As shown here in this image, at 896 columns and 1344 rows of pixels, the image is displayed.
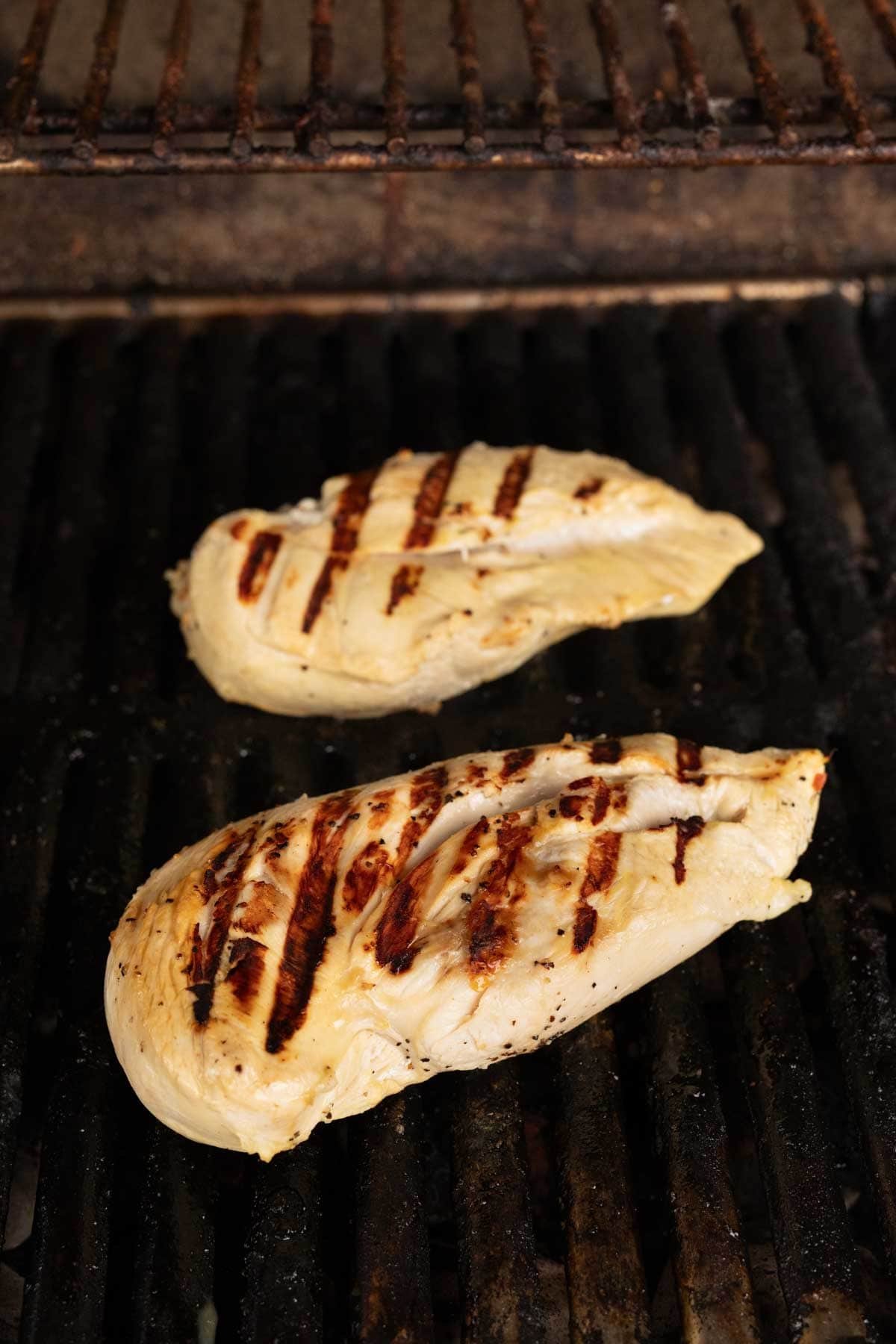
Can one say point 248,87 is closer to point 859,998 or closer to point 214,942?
point 214,942

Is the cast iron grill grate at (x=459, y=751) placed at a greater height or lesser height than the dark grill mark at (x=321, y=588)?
lesser

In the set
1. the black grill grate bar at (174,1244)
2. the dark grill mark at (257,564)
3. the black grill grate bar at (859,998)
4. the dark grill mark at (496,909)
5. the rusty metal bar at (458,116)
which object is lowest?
the black grill grate bar at (174,1244)

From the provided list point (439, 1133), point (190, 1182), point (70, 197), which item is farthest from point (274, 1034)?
point (70, 197)

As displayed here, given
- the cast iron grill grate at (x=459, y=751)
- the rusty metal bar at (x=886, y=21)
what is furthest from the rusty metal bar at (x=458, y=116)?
the cast iron grill grate at (x=459, y=751)

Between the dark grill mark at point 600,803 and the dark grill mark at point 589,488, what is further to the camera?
the dark grill mark at point 589,488

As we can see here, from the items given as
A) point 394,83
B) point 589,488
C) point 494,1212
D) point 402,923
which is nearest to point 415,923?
point 402,923

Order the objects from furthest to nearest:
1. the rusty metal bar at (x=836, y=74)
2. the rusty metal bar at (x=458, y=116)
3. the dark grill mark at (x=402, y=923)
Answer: the rusty metal bar at (x=458, y=116), the rusty metal bar at (x=836, y=74), the dark grill mark at (x=402, y=923)

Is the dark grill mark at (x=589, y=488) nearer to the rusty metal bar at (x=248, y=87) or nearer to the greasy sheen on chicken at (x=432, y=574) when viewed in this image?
the greasy sheen on chicken at (x=432, y=574)
